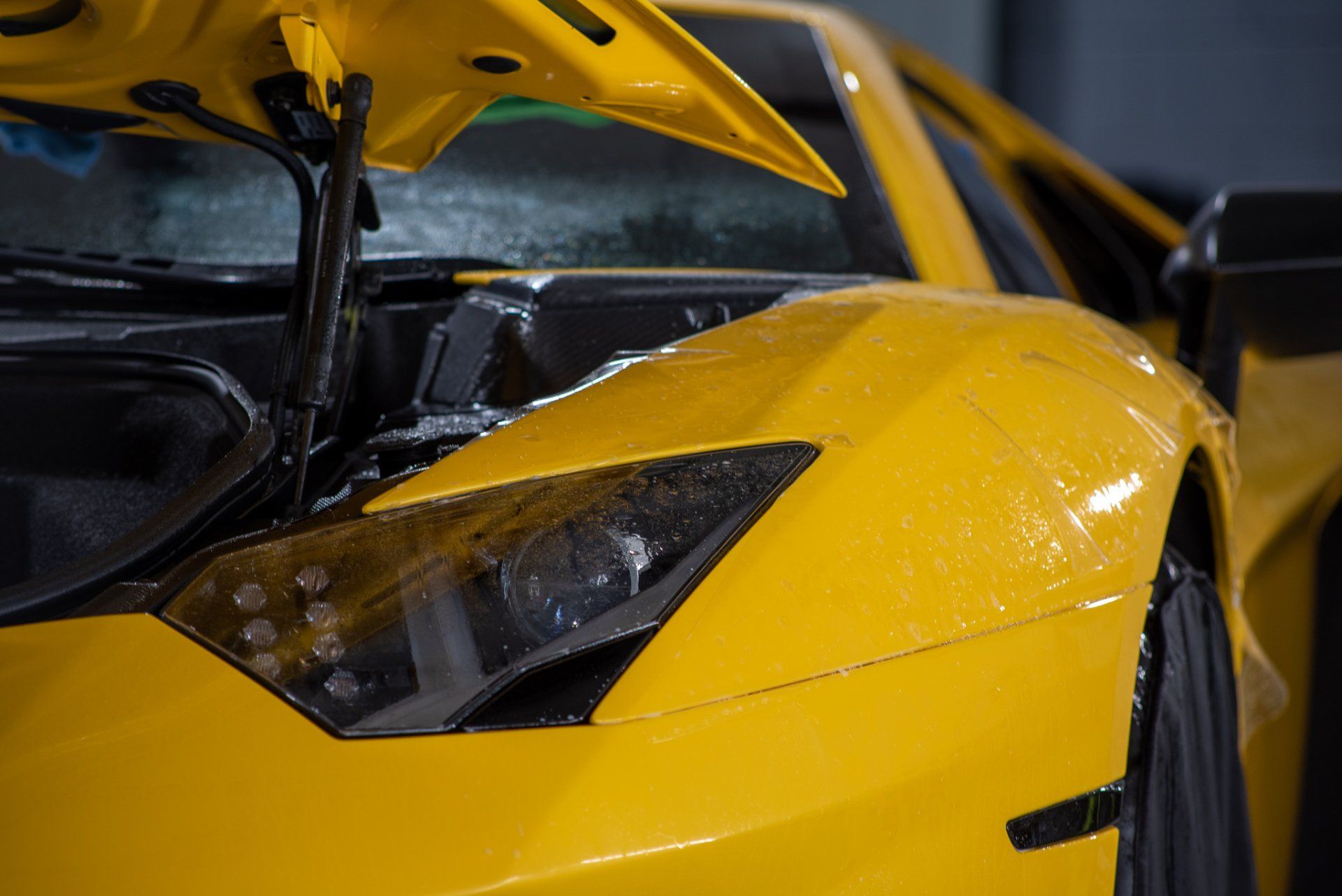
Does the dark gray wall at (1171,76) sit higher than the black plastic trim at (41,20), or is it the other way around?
the black plastic trim at (41,20)

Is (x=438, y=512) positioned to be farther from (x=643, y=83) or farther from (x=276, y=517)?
(x=643, y=83)

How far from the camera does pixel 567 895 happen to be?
59 centimetres

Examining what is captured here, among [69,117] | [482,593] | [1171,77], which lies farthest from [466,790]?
[1171,77]

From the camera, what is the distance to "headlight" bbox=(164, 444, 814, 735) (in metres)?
0.66

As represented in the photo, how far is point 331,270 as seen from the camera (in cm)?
88

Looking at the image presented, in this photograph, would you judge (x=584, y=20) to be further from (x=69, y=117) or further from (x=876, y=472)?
(x=69, y=117)

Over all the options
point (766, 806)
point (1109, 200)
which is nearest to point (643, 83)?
point (766, 806)

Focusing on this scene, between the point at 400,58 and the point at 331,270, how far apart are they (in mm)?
182

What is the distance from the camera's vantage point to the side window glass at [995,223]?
1765mm

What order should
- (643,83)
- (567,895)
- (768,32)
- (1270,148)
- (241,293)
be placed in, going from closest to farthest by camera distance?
(567,895) < (643,83) < (241,293) < (768,32) < (1270,148)

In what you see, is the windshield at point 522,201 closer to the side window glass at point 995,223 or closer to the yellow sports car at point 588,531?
the yellow sports car at point 588,531

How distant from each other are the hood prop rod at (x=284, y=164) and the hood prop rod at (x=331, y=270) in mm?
96

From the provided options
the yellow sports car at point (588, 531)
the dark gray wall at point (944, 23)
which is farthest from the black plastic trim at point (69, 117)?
the dark gray wall at point (944, 23)

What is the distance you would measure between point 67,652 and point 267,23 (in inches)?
18.7
